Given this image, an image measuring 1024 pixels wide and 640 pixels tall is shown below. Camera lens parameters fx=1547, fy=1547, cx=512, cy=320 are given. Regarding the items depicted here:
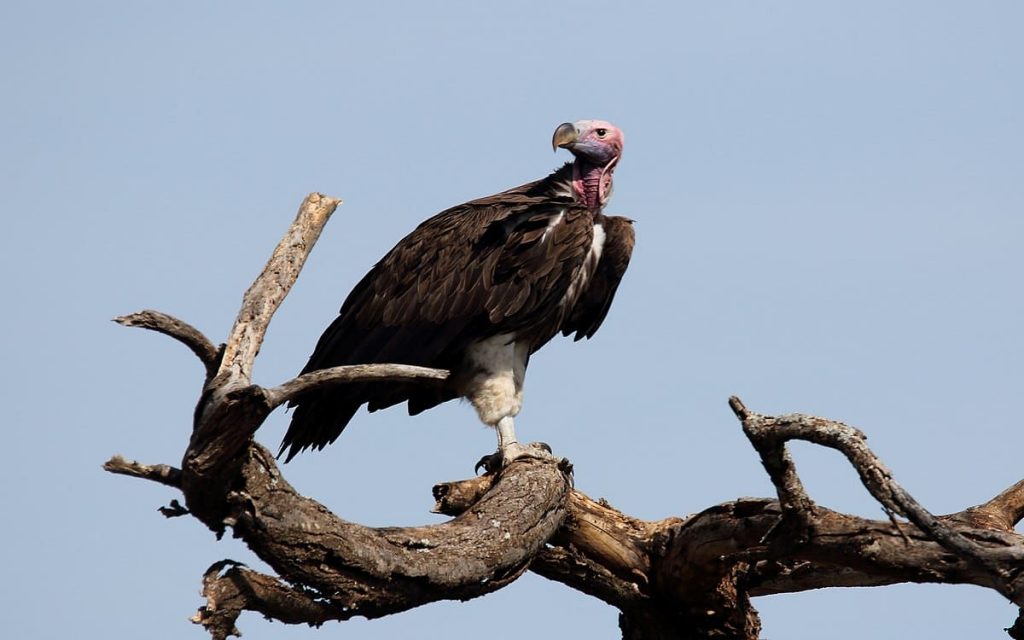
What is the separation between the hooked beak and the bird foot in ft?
6.55

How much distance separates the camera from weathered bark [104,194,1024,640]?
5.03m

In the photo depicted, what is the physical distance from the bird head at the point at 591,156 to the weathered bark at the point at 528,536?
2.38m

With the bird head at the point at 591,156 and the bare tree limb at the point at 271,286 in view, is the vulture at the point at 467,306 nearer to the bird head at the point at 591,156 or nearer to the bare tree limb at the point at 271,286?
the bird head at the point at 591,156

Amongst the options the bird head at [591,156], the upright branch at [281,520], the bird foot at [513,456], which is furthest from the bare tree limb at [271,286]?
the bird head at [591,156]

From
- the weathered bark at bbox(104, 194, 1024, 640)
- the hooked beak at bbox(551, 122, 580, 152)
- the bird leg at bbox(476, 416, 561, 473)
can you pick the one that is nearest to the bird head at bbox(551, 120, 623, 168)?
the hooked beak at bbox(551, 122, 580, 152)

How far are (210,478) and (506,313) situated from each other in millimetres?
3513

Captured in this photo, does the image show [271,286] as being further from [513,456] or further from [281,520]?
[513,456]

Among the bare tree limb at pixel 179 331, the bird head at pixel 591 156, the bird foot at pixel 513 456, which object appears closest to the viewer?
the bare tree limb at pixel 179 331

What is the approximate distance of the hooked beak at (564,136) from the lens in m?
9.23

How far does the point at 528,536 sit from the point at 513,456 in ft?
4.56

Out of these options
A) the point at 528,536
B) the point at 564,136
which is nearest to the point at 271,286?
the point at 528,536

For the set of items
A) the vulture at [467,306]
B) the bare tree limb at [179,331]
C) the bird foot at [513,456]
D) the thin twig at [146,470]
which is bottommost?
the thin twig at [146,470]

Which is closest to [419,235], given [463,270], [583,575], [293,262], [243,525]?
[463,270]

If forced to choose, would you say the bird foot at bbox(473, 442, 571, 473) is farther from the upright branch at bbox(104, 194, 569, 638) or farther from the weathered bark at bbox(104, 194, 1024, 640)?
the upright branch at bbox(104, 194, 569, 638)
